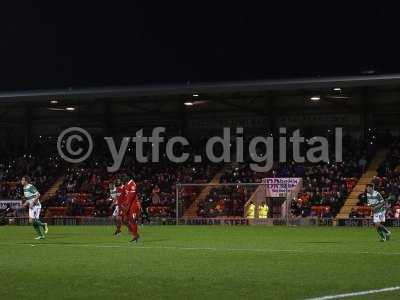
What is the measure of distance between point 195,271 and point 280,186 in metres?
30.5

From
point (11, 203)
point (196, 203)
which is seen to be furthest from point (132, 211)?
point (11, 203)

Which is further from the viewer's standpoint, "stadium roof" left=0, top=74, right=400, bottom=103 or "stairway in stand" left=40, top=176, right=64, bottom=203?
"stairway in stand" left=40, top=176, right=64, bottom=203

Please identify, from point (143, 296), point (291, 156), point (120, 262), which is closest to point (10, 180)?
point (291, 156)

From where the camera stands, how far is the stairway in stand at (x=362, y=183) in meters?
44.2

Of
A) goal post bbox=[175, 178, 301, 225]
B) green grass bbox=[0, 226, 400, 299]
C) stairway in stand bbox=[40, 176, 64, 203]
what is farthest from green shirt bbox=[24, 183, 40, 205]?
stairway in stand bbox=[40, 176, 64, 203]

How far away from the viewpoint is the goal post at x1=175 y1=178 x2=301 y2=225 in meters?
44.7

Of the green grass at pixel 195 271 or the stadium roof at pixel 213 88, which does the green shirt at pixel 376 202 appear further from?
the stadium roof at pixel 213 88

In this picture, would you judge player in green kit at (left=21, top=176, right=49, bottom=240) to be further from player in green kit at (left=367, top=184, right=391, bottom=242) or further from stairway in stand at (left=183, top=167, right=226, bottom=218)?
stairway in stand at (left=183, top=167, right=226, bottom=218)

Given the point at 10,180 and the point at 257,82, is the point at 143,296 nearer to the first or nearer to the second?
the point at 257,82

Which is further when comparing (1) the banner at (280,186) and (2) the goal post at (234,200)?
(1) the banner at (280,186)

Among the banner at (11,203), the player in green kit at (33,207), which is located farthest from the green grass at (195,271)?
the banner at (11,203)

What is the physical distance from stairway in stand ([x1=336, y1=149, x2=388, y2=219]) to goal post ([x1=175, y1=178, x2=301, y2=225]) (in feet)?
9.44

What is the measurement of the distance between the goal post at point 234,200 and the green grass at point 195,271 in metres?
21.5

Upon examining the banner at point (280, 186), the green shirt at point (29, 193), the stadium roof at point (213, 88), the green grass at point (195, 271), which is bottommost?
the green grass at point (195, 271)
